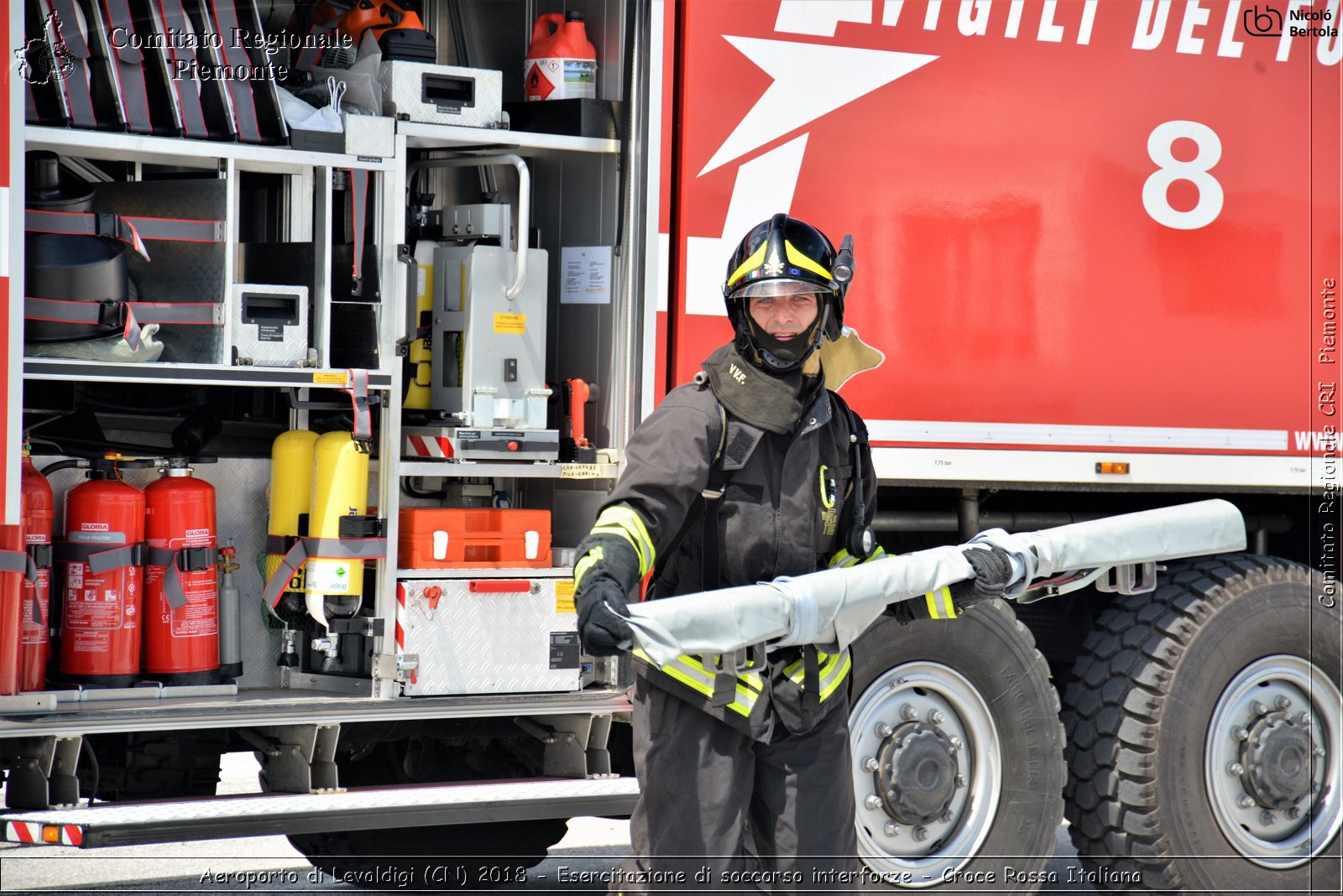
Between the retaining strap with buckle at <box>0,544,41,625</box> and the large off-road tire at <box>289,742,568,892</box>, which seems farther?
the large off-road tire at <box>289,742,568,892</box>

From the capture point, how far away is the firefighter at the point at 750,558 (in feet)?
13.1

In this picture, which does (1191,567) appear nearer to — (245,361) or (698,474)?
(698,474)

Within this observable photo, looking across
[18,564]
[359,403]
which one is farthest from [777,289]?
[18,564]

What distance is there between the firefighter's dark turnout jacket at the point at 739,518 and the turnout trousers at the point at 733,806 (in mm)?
72

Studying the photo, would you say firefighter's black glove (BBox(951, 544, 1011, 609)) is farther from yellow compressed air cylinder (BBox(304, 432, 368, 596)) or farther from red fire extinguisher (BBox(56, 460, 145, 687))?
red fire extinguisher (BBox(56, 460, 145, 687))

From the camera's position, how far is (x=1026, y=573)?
4.43m

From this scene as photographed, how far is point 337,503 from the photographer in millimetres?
5352

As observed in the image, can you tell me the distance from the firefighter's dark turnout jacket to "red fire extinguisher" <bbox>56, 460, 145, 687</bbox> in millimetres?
1969

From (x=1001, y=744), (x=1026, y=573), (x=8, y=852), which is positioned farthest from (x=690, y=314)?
(x=8, y=852)

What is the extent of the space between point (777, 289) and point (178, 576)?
2418 mm

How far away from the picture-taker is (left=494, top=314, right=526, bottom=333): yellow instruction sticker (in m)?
5.59

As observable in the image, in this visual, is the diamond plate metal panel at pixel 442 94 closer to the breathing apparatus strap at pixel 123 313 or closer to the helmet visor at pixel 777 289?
the breathing apparatus strap at pixel 123 313

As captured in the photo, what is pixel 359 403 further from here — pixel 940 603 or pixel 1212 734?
pixel 1212 734

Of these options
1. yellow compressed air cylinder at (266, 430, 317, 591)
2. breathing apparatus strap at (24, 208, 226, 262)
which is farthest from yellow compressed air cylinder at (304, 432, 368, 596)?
breathing apparatus strap at (24, 208, 226, 262)
